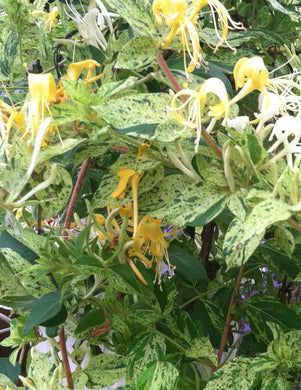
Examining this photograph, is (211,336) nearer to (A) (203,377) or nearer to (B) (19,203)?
(A) (203,377)

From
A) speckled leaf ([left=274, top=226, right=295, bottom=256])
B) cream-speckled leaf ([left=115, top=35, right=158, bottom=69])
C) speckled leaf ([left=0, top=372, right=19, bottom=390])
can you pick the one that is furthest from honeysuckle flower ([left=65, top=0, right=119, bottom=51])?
speckled leaf ([left=0, top=372, right=19, bottom=390])

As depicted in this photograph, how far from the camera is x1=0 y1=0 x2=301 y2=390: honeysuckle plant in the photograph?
14.5 inches

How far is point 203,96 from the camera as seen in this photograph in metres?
0.36

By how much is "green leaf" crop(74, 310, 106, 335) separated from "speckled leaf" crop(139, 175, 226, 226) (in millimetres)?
139

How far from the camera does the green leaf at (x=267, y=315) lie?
56 cm

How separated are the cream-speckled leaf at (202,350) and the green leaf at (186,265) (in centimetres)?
6

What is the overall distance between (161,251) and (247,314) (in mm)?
150

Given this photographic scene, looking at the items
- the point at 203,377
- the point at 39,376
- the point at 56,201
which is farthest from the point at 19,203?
the point at 203,377

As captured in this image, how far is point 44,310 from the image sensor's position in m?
0.45

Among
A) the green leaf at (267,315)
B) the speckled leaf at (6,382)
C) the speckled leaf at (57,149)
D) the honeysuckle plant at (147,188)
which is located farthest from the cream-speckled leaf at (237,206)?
the speckled leaf at (6,382)

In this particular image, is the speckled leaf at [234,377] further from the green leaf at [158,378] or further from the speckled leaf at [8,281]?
the speckled leaf at [8,281]

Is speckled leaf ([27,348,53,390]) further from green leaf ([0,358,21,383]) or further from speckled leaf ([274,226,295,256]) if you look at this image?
speckled leaf ([274,226,295,256])

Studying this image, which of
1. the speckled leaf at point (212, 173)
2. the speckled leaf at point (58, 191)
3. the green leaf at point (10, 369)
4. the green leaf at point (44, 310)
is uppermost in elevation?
the speckled leaf at point (212, 173)

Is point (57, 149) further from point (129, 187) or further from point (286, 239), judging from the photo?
Answer: point (286, 239)
